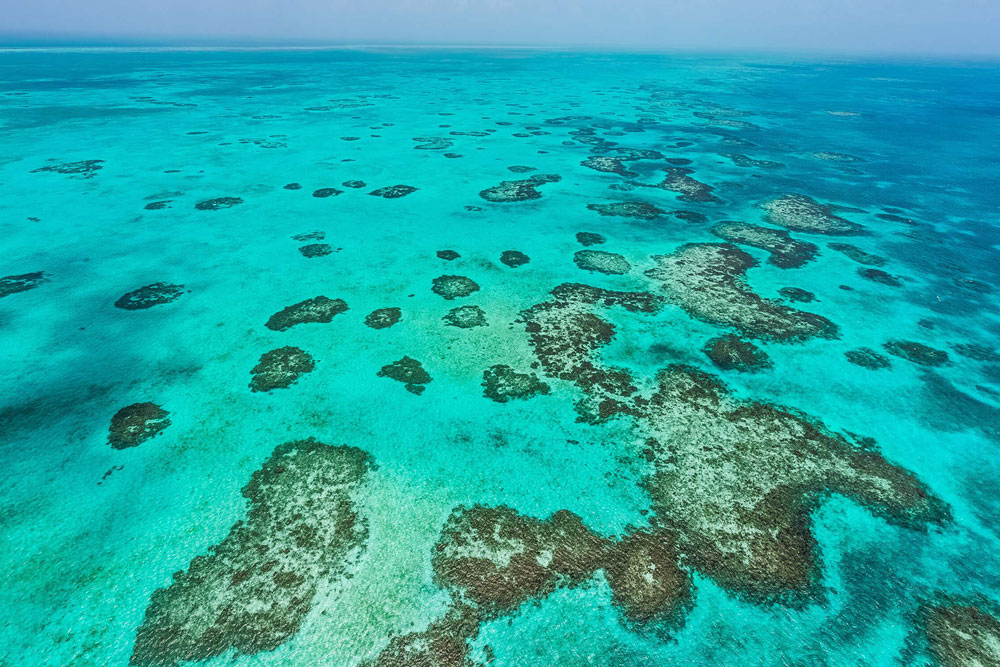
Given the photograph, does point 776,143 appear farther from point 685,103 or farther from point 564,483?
point 564,483

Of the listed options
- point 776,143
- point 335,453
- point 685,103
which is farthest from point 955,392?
point 685,103

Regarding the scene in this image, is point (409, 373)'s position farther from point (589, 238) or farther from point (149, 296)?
point (589, 238)

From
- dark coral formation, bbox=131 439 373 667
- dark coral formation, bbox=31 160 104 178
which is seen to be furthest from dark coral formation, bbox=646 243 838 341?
dark coral formation, bbox=31 160 104 178

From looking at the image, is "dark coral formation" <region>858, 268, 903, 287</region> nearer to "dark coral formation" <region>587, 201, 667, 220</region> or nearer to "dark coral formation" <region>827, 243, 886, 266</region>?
"dark coral formation" <region>827, 243, 886, 266</region>

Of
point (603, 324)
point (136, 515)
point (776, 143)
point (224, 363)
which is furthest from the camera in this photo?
point (776, 143)

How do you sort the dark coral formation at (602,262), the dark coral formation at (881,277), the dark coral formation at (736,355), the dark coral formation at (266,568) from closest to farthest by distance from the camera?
the dark coral formation at (266,568), the dark coral formation at (736,355), the dark coral formation at (602,262), the dark coral formation at (881,277)

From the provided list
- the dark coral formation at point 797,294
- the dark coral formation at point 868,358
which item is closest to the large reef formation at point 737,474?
the dark coral formation at point 868,358

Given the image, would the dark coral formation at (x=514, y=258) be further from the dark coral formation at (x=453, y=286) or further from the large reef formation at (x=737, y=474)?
the large reef formation at (x=737, y=474)
